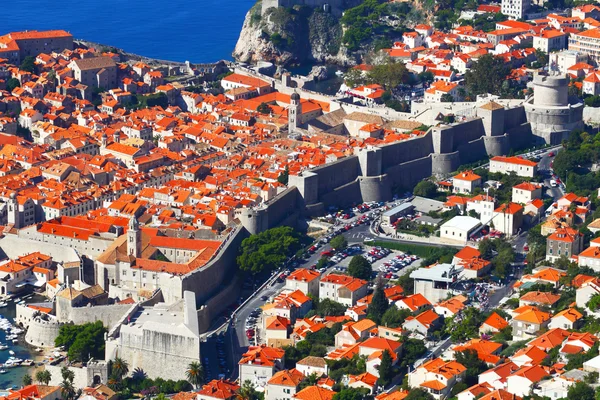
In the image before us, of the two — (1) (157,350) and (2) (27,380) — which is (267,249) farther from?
(2) (27,380)

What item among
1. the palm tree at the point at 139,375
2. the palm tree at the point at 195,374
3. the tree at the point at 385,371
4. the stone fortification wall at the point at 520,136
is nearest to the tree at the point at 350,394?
the tree at the point at 385,371

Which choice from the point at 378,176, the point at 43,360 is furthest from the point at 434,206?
the point at 43,360

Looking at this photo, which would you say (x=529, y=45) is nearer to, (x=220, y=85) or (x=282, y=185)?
(x=220, y=85)

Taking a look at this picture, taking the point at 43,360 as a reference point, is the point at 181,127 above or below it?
above

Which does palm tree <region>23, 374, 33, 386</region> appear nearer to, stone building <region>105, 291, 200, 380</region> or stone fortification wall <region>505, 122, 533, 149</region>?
stone building <region>105, 291, 200, 380</region>

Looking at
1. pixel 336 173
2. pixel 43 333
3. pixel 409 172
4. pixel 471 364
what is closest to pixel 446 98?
pixel 409 172

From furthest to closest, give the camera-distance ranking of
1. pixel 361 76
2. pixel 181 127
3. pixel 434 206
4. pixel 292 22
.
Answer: pixel 292 22 → pixel 361 76 → pixel 181 127 → pixel 434 206

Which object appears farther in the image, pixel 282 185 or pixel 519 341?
pixel 282 185

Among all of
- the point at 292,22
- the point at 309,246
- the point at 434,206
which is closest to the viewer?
the point at 309,246
